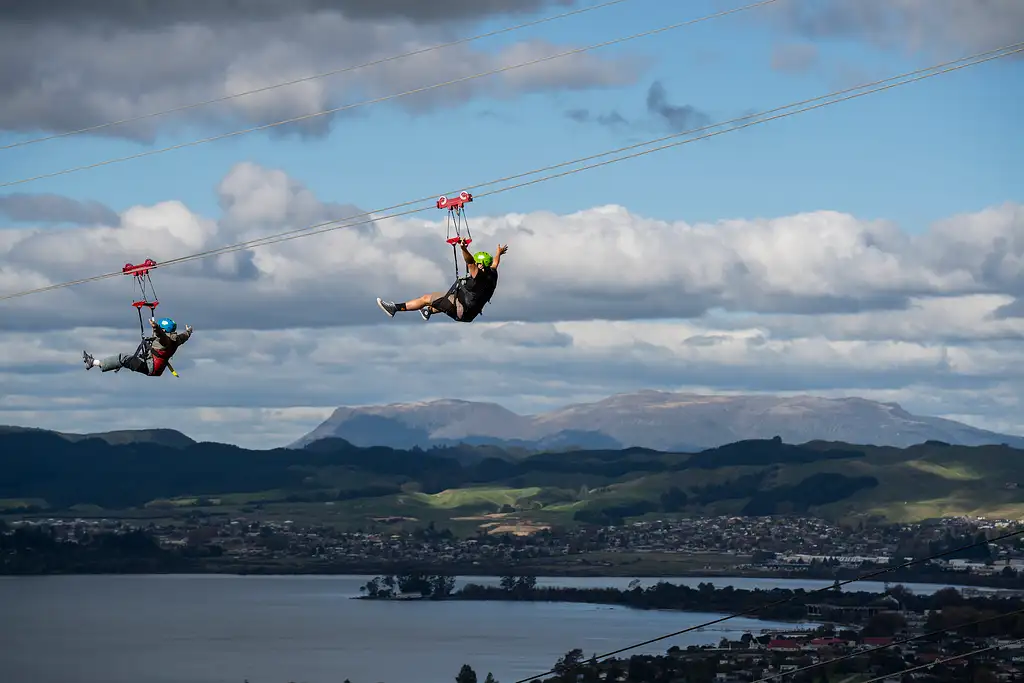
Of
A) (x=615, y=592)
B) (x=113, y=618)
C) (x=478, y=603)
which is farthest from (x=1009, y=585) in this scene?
(x=113, y=618)

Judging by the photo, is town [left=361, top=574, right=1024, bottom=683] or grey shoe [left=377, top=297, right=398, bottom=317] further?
town [left=361, top=574, right=1024, bottom=683]

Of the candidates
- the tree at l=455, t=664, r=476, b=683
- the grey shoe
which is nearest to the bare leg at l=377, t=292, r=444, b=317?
the grey shoe

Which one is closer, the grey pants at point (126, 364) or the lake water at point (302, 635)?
Answer: the grey pants at point (126, 364)

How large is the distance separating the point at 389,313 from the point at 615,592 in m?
156

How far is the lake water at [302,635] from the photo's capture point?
441 ft

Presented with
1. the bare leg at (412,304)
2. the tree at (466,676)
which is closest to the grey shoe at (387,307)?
the bare leg at (412,304)

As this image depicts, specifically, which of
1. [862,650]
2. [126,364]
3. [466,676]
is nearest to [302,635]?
[466,676]

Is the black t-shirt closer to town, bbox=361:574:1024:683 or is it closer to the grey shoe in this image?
the grey shoe

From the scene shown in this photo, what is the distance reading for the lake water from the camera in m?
134

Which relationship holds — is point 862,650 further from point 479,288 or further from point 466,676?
point 479,288

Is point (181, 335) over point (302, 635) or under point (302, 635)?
over

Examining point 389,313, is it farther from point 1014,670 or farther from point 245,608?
point 245,608

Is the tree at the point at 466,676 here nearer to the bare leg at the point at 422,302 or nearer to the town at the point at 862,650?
the town at the point at 862,650

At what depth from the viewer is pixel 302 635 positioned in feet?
519
